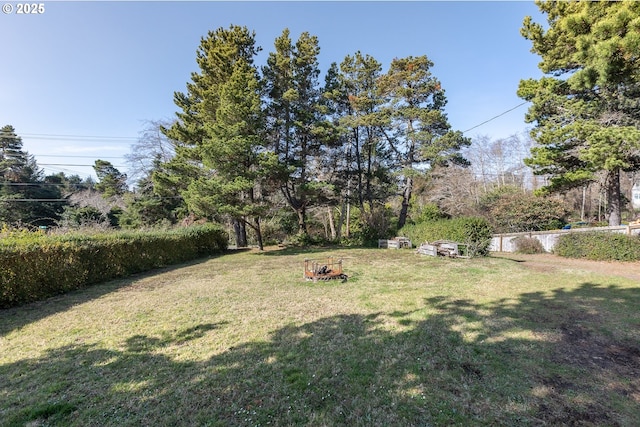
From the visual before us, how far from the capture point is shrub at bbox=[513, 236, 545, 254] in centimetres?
1316

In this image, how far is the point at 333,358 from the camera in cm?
361

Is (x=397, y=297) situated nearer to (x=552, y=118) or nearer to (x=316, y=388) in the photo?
(x=316, y=388)

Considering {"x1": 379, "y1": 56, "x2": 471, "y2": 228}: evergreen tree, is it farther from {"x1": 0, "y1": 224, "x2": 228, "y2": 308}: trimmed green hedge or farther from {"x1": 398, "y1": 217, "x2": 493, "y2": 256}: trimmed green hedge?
{"x1": 0, "y1": 224, "x2": 228, "y2": 308}: trimmed green hedge

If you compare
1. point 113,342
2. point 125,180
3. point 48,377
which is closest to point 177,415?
point 48,377

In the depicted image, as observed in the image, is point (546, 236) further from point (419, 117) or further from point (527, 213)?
point (419, 117)

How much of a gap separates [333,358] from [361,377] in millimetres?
535

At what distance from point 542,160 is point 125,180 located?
33.3 metres

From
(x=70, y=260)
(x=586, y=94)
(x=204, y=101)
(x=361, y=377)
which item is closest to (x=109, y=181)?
(x=204, y=101)

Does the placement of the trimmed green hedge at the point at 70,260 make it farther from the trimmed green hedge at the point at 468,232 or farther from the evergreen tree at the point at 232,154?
the trimmed green hedge at the point at 468,232

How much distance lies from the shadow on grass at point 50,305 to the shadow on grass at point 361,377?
2486 millimetres

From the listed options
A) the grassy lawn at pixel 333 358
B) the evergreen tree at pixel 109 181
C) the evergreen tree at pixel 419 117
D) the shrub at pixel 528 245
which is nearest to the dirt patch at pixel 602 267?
the grassy lawn at pixel 333 358

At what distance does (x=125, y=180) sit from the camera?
91.7 ft

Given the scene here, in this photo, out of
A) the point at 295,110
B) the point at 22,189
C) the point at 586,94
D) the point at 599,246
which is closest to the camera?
the point at 599,246

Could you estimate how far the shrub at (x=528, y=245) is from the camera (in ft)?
43.2
